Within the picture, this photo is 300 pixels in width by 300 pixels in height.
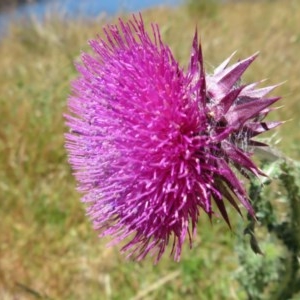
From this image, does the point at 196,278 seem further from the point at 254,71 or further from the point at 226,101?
the point at 254,71

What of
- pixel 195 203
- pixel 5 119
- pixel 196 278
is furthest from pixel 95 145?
pixel 5 119

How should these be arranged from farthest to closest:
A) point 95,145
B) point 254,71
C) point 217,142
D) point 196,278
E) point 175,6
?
point 175,6, point 254,71, point 196,278, point 95,145, point 217,142

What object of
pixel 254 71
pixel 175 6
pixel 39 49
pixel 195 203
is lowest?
pixel 195 203

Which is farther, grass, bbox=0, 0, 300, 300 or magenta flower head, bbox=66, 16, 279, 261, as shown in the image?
grass, bbox=0, 0, 300, 300

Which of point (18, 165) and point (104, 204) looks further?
point (18, 165)

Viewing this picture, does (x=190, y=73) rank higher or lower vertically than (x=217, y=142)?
higher

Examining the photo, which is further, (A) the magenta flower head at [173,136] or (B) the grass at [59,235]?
(B) the grass at [59,235]

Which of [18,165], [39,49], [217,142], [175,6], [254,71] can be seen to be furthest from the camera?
[175,6]

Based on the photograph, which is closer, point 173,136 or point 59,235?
point 173,136
